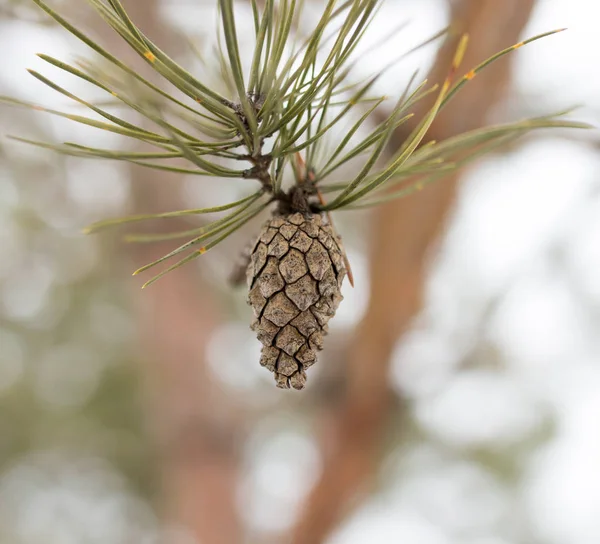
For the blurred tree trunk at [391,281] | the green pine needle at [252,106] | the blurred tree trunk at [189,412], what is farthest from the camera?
the blurred tree trunk at [189,412]

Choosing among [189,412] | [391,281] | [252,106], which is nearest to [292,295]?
[252,106]

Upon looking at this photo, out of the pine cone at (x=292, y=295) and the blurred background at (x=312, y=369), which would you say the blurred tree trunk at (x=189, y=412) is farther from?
the pine cone at (x=292, y=295)

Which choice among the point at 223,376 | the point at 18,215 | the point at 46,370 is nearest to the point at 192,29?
the point at 18,215

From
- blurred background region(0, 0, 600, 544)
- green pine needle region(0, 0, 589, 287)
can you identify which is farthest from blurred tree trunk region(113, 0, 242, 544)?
green pine needle region(0, 0, 589, 287)

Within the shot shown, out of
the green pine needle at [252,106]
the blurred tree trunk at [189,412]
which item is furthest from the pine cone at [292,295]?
the blurred tree trunk at [189,412]

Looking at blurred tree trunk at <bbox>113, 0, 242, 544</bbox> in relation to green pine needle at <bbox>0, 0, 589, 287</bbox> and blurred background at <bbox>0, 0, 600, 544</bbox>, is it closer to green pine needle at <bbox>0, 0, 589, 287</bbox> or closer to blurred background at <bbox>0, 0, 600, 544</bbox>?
blurred background at <bbox>0, 0, 600, 544</bbox>

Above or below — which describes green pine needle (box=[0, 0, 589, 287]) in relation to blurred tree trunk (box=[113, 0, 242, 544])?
above
